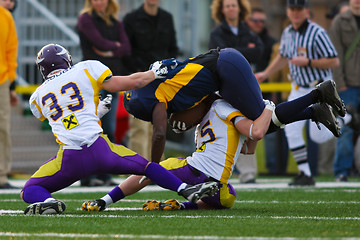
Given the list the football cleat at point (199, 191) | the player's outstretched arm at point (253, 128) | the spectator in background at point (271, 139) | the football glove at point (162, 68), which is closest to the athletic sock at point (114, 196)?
the football cleat at point (199, 191)

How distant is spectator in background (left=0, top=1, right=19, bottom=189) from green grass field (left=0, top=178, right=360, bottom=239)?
1.78 m

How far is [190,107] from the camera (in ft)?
19.7

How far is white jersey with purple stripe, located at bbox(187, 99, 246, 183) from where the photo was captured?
5.79 m

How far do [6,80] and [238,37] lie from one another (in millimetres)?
2798

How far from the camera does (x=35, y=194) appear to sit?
17.5 ft

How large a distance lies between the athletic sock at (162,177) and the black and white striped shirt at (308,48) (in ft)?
12.2

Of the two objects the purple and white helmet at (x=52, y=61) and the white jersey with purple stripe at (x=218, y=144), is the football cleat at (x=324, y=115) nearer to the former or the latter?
the white jersey with purple stripe at (x=218, y=144)

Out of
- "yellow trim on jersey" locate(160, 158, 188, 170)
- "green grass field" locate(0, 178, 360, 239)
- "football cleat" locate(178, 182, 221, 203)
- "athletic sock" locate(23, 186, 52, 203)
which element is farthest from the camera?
"yellow trim on jersey" locate(160, 158, 188, 170)

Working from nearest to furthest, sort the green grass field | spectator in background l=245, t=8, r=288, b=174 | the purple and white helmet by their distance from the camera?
the green grass field
the purple and white helmet
spectator in background l=245, t=8, r=288, b=174

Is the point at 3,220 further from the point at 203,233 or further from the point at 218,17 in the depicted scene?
the point at 218,17

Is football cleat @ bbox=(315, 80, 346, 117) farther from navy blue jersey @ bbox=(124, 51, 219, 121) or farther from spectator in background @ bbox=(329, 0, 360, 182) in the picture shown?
spectator in background @ bbox=(329, 0, 360, 182)

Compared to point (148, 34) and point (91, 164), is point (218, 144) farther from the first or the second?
point (148, 34)

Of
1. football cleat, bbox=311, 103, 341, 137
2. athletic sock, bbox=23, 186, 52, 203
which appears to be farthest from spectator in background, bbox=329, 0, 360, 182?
athletic sock, bbox=23, 186, 52, 203

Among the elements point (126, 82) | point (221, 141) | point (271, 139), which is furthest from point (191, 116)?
point (271, 139)
